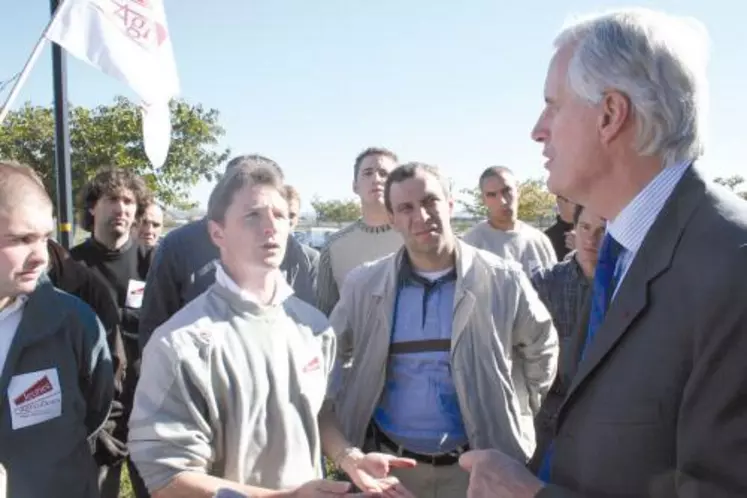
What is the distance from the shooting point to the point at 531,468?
1749mm

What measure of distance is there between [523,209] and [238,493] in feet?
103

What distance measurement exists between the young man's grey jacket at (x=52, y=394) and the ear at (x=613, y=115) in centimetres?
179

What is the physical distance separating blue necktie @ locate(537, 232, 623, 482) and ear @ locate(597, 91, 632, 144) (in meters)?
0.30

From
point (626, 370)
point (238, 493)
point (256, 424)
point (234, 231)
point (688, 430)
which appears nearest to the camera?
point (688, 430)

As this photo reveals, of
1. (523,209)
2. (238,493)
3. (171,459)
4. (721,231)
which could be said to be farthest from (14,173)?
(523,209)

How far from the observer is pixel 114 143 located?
65.8ft

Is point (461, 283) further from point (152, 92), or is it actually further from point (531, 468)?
point (152, 92)

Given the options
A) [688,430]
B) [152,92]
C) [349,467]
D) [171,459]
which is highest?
[152,92]

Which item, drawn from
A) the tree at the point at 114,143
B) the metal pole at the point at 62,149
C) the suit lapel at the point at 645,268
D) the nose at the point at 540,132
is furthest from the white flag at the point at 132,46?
the tree at the point at 114,143

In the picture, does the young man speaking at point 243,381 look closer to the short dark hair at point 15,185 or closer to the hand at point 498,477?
the hand at point 498,477

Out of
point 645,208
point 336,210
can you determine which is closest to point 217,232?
point 645,208

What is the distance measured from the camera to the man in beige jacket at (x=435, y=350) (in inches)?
106

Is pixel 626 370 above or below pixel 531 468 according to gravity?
above

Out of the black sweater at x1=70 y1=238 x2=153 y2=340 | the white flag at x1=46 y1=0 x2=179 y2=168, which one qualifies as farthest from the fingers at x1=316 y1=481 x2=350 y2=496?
the white flag at x1=46 y1=0 x2=179 y2=168
